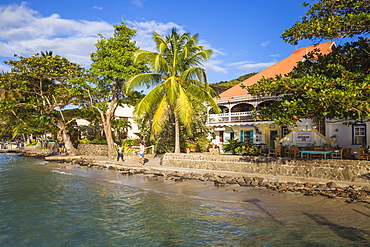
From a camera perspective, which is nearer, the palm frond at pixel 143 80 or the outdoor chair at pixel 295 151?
the outdoor chair at pixel 295 151

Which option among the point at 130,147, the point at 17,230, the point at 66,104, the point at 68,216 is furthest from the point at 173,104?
the point at 66,104

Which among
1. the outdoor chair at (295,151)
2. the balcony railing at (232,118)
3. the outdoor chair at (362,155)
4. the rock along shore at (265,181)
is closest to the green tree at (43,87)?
the rock along shore at (265,181)

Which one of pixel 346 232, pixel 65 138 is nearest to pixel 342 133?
pixel 346 232

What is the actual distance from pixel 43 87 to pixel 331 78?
30.4 metres

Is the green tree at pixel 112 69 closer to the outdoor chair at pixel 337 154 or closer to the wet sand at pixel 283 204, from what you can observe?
the wet sand at pixel 283 204

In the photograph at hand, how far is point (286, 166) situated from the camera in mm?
16578

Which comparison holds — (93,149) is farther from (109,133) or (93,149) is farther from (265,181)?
(265,181)

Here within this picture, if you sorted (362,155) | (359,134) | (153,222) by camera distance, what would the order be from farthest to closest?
(359,134)
(362,155)
(153,222)

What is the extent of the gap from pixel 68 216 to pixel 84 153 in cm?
2466

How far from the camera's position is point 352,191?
13.1 metres

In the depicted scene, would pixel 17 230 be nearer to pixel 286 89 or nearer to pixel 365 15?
pixel 286 89

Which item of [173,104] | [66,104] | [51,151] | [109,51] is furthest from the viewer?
[51,151]

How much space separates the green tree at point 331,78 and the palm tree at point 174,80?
7.91m

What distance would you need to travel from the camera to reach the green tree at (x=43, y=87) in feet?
95.0
